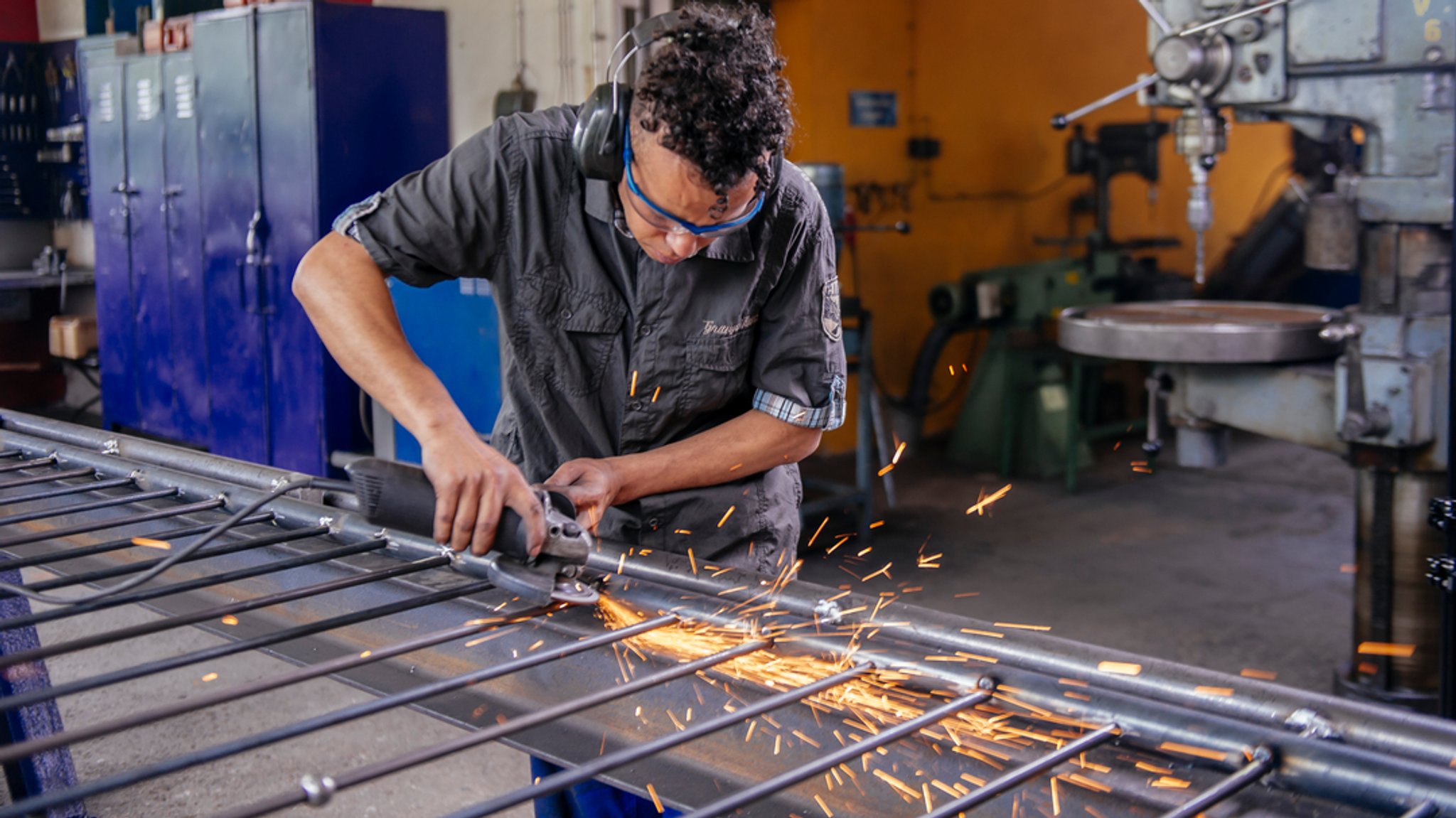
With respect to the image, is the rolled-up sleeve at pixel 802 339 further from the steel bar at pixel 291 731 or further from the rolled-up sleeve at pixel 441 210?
the steel bar at pixel 291 731

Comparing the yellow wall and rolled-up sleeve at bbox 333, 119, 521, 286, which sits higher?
the yellow wall

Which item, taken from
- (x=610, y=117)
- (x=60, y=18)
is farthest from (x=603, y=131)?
(x=60, y=18)

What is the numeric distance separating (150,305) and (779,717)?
17.1 feet

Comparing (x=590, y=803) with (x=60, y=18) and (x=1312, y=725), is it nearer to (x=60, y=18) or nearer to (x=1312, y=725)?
(x=1312, y=725)

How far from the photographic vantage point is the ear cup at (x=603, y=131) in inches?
59.0

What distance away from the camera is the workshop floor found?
3910 mm

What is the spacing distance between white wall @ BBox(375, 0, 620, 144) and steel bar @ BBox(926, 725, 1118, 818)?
3732mm

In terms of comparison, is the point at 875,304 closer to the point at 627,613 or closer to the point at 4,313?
the point at 4,313

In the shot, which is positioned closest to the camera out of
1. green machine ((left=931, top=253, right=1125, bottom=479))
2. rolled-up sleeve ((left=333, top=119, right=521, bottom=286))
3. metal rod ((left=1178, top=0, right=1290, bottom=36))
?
rolled-up sleeve ((left=333, top=119, right=521, bottom=286))

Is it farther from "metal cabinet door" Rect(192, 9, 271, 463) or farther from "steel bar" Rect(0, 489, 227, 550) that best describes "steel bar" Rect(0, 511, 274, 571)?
"metal cabinet door" Rect(192, 9, 271, 463)

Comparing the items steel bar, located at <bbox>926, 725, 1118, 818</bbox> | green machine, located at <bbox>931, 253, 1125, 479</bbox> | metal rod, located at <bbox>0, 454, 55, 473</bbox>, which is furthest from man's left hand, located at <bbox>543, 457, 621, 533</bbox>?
green machine, located at <bbox>931, 253, 1125, 479</bbox>

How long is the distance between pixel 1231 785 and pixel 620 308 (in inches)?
42.6

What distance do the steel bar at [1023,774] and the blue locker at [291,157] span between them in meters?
3.93

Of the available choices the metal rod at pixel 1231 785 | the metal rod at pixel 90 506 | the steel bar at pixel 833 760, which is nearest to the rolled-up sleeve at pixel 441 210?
the metal rod at pixel 90 506
